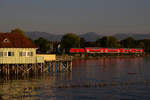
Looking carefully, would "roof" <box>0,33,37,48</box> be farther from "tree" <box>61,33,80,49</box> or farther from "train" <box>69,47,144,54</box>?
"tree" <box>61,33,80,49</box>

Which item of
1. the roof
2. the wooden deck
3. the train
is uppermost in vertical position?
the roof

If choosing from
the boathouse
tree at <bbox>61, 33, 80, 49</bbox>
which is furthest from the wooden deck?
tree at <bbox>61, 33, 80, 49</bbox>

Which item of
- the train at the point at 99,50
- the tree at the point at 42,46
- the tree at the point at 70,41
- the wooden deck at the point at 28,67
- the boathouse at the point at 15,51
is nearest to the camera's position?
the boathouse at the point at 15,51

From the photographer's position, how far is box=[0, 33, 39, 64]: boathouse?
51281 mm

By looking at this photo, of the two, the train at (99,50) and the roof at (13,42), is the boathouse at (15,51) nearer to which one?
the roof at (13,42)

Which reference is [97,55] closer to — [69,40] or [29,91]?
[69,40]

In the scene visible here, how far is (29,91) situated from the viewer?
38.7m

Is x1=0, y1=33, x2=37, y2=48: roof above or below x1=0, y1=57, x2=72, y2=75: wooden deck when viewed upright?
above

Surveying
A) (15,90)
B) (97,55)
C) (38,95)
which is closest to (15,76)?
(15,90)

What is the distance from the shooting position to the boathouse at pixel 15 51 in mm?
51281

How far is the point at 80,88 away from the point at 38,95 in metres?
8.02

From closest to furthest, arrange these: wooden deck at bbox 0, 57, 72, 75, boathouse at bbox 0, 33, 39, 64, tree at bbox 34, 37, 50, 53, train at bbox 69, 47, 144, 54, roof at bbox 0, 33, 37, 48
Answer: boathouse at bbox 0, 33, 39, 64 → roof at bbox 0, 33, 37, 48 → wooden deck at bbox 0, 57, 72, 75 → train at bbox 69, 47, 144, 54 → tree at bbox 34, 37, 50, 53

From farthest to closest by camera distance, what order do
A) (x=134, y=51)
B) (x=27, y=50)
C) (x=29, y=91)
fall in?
(x=134, y=51) → (x=27, y=50) → (x=29, y=91)

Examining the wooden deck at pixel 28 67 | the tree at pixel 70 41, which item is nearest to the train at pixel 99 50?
the tree at pixel 70 41
